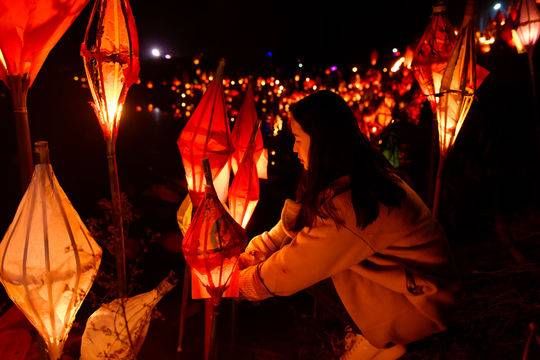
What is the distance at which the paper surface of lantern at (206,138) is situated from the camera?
2.45 m

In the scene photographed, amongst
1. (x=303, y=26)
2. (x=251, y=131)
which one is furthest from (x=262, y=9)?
(x=251, y=131)

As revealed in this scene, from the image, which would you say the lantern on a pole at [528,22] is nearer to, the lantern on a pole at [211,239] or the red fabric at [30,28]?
the lantern on a pole at [211,239]

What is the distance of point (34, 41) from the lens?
2162 millimetres

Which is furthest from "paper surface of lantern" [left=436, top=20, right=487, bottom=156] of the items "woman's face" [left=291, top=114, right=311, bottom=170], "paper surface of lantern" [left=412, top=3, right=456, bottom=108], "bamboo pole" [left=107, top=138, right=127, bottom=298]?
"bamboo pole" [left=107, top=138, right=127, bottom=298]

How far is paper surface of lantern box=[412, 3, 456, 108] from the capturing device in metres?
4.24

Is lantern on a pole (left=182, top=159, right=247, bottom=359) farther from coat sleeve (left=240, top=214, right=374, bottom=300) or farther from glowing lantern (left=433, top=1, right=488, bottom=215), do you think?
glowing lantern (left=433, top=1, right=488, bottom=215)

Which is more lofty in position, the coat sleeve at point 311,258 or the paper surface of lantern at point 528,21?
the paper surface of lantern at point 528,21

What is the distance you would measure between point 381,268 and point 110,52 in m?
1.87

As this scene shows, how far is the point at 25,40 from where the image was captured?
2.12 meters

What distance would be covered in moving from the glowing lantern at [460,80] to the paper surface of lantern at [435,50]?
251mm

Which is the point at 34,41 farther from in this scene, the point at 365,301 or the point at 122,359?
the point at 365,301

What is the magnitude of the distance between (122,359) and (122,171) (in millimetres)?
9573

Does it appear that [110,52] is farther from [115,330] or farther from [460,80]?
[460,80]

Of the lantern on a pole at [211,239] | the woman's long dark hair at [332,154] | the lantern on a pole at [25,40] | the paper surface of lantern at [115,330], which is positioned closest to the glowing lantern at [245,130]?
the woman's long dark hair at [332,154]
